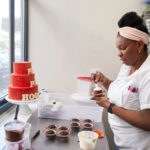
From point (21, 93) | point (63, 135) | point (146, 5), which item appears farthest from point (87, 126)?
point (146, 5)

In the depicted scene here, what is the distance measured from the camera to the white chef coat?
3.49ft

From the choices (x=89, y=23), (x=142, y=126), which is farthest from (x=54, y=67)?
(x=142, y=126)

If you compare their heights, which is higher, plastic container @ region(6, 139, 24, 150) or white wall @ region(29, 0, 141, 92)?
white wall @ region(29, 0, 141, 92)

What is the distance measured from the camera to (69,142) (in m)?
1.14

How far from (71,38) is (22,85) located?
98 cm

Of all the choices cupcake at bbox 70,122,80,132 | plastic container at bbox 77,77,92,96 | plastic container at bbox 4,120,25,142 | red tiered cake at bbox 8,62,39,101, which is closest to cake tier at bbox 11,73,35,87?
red tiered cake at bbox 8,62,39,101

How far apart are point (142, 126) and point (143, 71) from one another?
318 millimetres

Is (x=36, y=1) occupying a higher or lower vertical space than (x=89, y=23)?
higher

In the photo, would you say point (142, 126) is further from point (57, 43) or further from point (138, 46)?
point (57, 43)

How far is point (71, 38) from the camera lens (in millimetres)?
2002

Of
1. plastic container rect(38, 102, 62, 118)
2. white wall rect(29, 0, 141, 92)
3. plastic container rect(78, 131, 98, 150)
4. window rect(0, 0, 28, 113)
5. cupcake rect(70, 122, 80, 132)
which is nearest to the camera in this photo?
plastic container rect(78, 131, 98, 150)

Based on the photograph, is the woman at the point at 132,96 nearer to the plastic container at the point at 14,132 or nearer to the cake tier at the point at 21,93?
the cake tier at the point at 21,93

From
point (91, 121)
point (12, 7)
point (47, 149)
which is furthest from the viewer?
point (12, 7)

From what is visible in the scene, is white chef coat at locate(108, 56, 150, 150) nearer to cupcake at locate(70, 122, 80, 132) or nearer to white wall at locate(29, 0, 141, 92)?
cupcake at locate(70, 122, 80, 132)
